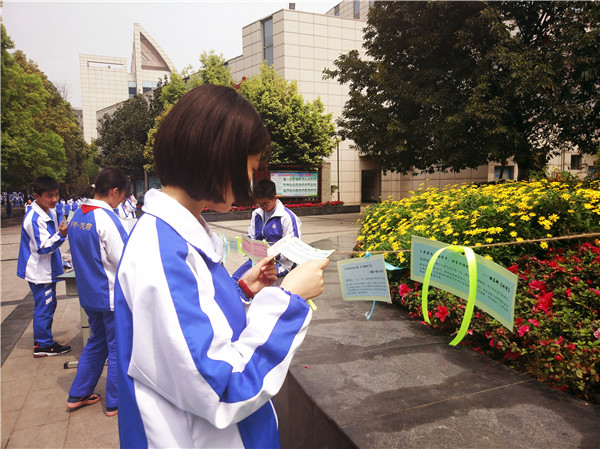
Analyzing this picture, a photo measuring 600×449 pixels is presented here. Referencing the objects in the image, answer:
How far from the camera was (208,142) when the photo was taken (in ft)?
3.44

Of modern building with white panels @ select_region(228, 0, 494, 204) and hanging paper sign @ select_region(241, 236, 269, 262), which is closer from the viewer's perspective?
hanging paper sign @ select_region(241, 236, 269, 262)

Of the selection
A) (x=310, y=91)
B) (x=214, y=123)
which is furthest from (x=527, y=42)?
(x=310, y=91)

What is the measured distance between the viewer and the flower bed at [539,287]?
2.21m

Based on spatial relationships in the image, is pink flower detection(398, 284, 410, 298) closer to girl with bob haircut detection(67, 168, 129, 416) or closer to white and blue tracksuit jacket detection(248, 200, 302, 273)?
white and blue tracksuit jacket detection(248, 200, 302, 273)

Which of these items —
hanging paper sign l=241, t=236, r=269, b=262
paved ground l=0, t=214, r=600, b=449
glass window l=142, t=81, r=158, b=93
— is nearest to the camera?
paved ground l=0, t=214, r=600, b=449

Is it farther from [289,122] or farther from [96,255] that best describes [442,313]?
[289,122]

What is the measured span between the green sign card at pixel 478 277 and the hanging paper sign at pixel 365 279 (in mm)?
175

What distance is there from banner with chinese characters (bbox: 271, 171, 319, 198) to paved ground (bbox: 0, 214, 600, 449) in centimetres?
1769

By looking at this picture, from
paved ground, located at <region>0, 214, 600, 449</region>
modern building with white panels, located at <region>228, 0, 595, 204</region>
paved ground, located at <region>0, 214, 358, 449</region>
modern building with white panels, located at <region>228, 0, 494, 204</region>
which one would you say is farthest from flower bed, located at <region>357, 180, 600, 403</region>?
modern building with white panels, located at <region>228, 0, 494, 204</region>

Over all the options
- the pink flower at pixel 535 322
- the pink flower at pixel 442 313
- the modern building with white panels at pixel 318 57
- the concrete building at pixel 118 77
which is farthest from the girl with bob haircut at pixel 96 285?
the concrete building at pixel 118 77

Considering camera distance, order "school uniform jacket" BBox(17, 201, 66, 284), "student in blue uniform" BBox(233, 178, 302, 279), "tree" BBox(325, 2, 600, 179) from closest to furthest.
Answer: "student in blue uniform" BBox(233, 178, 302, 279) < "school uniform jacket" BBox(17, 201, 66, 284) < "tree" BBox(325, 2, 600, 179)

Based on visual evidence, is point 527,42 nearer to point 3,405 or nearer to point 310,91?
point 3,405

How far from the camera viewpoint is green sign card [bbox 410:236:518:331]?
4.35 feet

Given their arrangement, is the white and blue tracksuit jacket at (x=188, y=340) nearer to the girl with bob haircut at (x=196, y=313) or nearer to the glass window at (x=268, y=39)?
the girl with bob haircut at (x=196, y=313)
